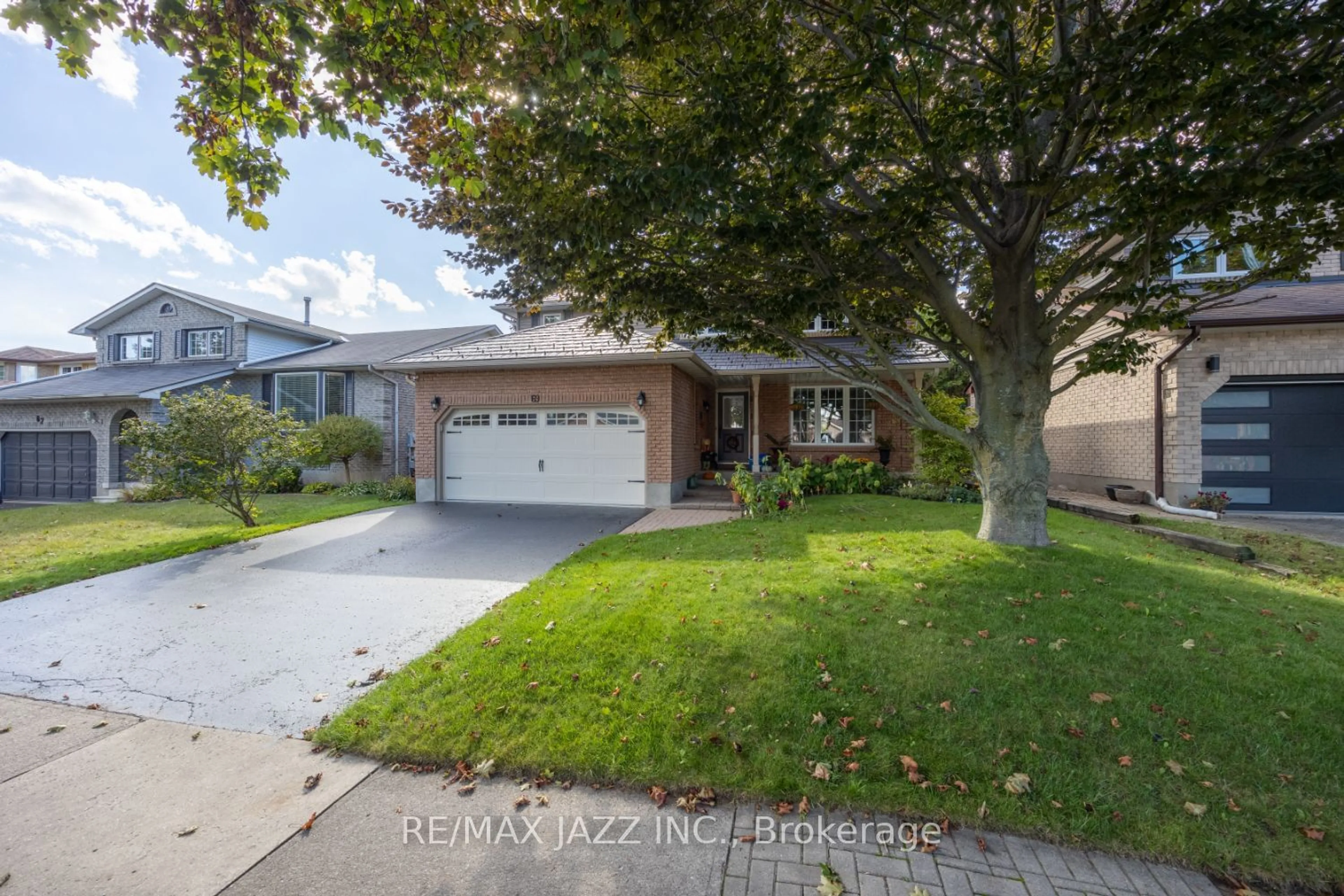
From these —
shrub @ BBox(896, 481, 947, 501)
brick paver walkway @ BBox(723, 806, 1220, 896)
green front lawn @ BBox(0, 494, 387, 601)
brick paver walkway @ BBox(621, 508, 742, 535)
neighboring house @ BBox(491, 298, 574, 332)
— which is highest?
neighboring house @ BBox(491, 298, 574, 332)

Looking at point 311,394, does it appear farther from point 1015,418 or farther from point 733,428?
point 1015,418

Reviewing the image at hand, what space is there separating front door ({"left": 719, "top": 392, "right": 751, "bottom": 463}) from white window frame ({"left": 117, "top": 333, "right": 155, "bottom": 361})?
20142mm

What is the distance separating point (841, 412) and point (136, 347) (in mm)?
24124

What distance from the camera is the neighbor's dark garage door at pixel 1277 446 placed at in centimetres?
940

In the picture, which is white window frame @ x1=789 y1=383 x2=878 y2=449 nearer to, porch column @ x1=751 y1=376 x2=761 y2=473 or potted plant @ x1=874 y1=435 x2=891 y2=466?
potted plant @ x1=874 y1=435 x2=891 y2=466

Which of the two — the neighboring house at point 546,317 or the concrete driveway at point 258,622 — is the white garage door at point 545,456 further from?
the neighboring house at point 546,317

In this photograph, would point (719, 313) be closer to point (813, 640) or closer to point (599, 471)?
point (813, 640)

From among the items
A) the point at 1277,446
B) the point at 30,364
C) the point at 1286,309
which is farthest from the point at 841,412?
the point at 30,364

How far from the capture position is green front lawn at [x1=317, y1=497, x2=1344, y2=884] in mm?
2393

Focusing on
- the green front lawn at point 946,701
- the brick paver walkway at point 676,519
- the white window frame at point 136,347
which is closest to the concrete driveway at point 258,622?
the green front lawn at point 946,701

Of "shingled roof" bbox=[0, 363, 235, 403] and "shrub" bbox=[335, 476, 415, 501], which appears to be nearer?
"shrub" bbox=[335, 476, 415, 501]

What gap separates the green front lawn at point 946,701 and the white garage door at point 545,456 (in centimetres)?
597

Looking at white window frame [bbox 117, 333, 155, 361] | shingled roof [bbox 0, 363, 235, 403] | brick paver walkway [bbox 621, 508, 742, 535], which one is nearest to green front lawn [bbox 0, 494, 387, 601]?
shingled roof [bbox 0, 363, 235, 403]

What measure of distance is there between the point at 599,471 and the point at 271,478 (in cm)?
615
